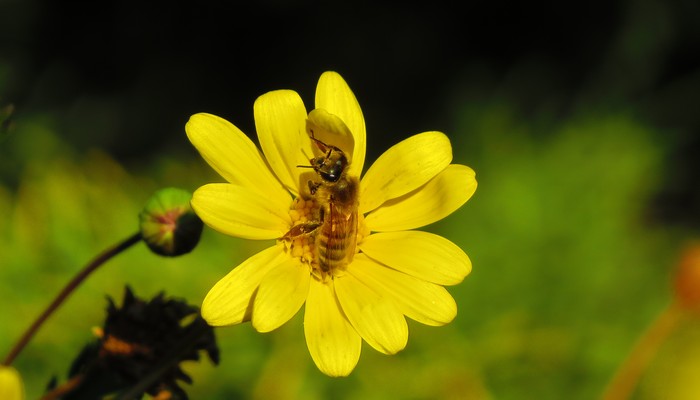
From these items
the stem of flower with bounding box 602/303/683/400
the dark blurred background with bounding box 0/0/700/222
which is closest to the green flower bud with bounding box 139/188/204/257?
the stem of flower with bounding box 602/303/683/400

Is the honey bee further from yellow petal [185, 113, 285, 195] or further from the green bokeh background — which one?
the green bokeh background

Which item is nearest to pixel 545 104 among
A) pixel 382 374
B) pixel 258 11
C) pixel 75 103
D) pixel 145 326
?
pixel 258 11

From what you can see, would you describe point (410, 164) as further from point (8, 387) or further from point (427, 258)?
point (8, 387)

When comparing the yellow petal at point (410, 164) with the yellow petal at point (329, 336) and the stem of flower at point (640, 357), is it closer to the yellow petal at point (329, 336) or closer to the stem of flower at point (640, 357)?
the yellow petal at point (329, 336)

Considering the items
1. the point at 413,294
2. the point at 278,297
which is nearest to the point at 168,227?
the point at 278,297

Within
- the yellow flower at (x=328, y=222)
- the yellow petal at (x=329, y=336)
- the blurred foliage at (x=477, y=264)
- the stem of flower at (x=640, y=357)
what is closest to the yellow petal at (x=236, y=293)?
the yellow flower at (x=328, y=222)

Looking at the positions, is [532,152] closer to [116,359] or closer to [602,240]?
[602,240]
